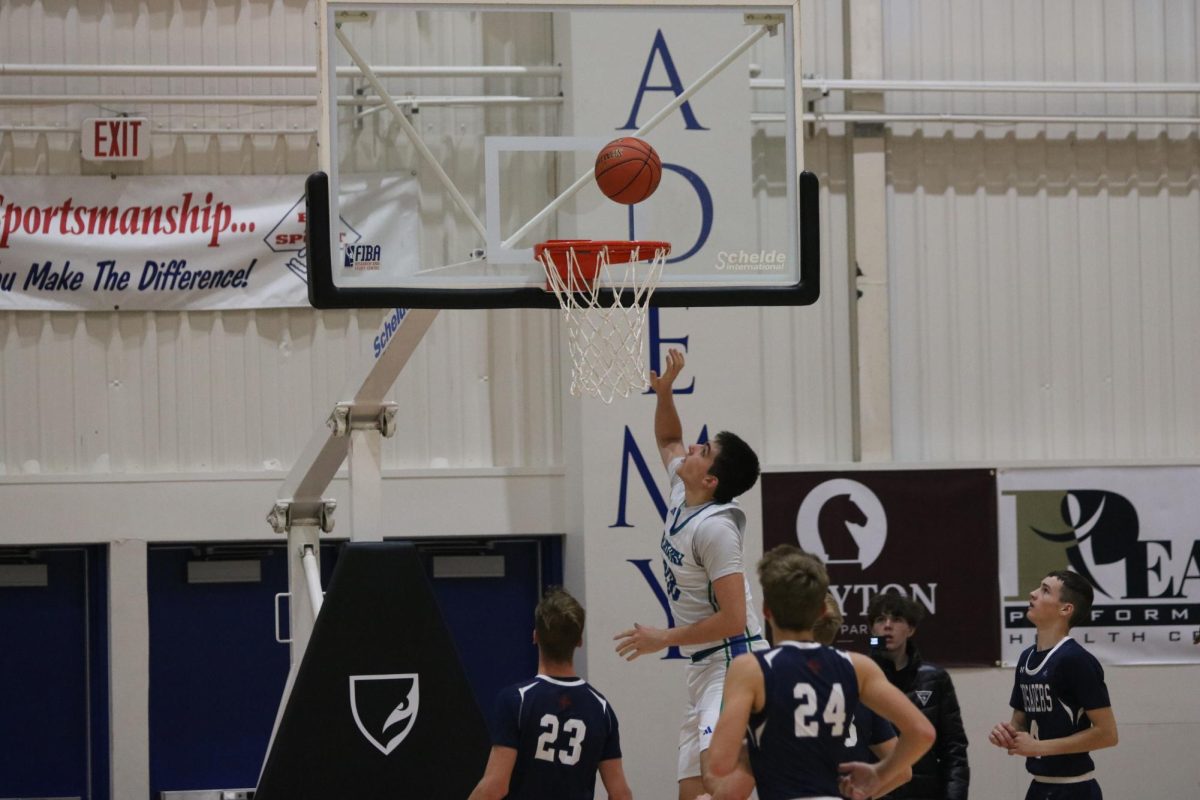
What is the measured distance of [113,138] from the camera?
10734 millimetres

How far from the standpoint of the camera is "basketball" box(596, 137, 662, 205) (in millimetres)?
6590

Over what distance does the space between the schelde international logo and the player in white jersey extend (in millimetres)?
1430

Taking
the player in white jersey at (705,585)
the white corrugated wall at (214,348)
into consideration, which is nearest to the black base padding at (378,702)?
the player in white jersey at (705,585)

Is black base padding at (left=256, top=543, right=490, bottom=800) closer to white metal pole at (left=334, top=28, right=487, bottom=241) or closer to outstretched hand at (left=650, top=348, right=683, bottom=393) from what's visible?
outstretched hand at (left=650, top=348, right=683, bottom=393)

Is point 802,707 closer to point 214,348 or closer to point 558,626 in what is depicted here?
point 558,626

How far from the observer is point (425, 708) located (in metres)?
7.29

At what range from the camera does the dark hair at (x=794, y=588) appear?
182 inches

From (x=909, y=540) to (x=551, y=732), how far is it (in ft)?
19.3

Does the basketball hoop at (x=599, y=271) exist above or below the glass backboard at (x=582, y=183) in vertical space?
below

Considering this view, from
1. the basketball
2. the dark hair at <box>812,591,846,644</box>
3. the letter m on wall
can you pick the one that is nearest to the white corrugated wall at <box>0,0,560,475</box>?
the letter m on wall

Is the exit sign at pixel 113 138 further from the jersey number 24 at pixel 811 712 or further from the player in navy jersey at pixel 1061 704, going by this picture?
the jersey number 24 at pixel 811 712

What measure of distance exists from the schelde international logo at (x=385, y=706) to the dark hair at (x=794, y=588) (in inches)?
120

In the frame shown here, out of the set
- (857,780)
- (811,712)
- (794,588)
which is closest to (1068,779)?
(857,780)

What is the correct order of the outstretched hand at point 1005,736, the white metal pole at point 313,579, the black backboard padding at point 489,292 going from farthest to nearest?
the white metal pole at point 313,579, the outstretched hand at point 1005,736, the black backboard padding at point 489,292
